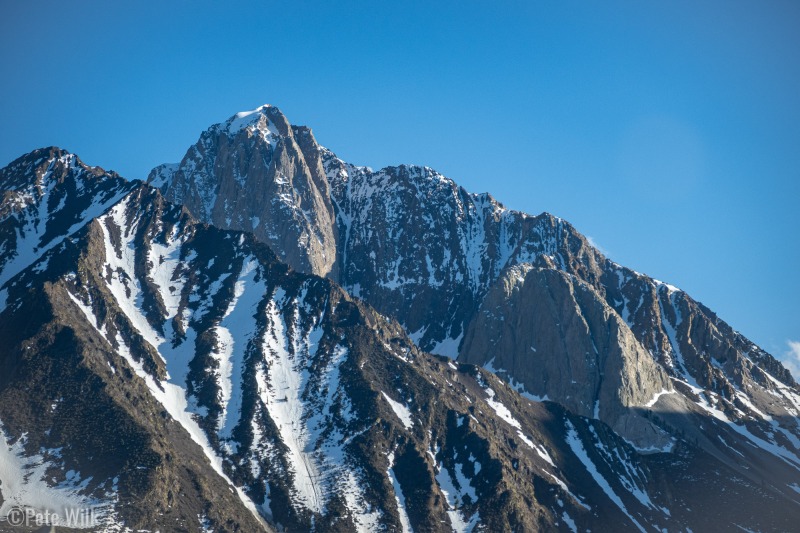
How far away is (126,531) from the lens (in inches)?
7849

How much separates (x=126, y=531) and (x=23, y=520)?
19474 mm

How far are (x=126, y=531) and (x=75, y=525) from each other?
32.5 ft

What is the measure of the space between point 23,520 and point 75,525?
32.2 feet

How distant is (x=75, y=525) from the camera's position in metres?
198

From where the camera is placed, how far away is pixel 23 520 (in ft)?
637
